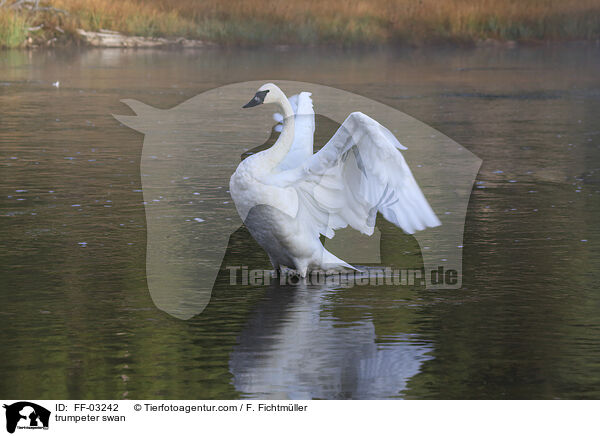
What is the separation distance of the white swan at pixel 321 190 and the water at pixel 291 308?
1.30 feet

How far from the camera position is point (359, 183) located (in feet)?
29.8

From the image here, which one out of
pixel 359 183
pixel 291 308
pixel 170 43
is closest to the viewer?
pixel 291 308

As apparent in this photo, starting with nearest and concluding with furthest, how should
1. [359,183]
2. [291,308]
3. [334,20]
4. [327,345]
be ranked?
[327,345] → [291,308] → [359,183] → [334,20]

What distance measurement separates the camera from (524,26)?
44531mm

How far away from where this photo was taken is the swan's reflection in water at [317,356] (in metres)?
6.59

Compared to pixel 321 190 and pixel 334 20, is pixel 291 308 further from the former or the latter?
pixel 334 20

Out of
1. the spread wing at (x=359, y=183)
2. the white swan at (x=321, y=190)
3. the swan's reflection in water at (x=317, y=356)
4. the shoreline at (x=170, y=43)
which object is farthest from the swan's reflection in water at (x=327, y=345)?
the shoreline at (x=170, y=43)

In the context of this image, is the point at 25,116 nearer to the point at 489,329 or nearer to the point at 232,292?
the point at 232,292

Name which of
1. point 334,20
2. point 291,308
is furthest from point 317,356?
point 334,20

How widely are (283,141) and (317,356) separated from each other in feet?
7.64

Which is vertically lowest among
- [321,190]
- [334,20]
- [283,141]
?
[334,20]

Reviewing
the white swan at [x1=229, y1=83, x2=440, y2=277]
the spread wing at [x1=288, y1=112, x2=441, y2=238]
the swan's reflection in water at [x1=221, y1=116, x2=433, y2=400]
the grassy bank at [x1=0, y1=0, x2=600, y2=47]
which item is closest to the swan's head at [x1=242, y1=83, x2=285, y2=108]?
the white swan at [x1=229, y1=83, x2=440, y2=277]

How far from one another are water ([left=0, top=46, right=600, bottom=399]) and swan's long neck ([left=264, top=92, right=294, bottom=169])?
0.93m

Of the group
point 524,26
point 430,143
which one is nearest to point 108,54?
point 524,26
